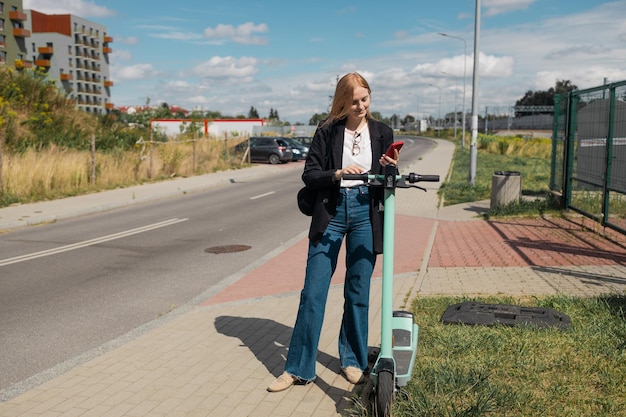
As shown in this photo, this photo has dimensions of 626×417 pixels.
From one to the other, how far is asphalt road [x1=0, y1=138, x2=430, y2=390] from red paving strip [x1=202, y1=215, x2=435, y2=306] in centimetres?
28

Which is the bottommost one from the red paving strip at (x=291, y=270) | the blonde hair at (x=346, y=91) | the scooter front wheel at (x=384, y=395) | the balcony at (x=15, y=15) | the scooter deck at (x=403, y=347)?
the red paving strip at (x=291, y=270)

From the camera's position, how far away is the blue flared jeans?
13.5ft

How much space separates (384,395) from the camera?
346cm

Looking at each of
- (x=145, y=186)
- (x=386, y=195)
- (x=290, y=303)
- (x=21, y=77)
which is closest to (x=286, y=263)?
(x=290, y=303)

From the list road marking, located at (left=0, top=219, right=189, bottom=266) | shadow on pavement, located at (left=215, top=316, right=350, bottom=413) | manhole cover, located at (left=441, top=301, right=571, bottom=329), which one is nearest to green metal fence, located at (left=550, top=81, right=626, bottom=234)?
manhole cover, located at (left=441, top=301, right=571, bottom=329)

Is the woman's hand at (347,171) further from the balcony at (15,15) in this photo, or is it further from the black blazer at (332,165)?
the balcony at (15,15)

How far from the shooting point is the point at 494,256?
28.3ft

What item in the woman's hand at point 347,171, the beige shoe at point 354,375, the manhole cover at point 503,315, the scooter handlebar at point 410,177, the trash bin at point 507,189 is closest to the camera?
the scooter handlebar at point 410,177

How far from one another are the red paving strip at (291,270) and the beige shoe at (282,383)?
2642 mm

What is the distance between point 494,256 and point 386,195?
549 centimetres

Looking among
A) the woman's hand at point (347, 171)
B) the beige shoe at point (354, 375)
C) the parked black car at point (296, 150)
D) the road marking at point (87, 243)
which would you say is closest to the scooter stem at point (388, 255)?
the woman's hand at point (347, 171)

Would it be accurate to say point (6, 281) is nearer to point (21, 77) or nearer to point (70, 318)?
point (70, 318)

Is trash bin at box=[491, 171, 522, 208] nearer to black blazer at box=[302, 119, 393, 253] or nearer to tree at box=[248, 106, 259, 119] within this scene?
black blazer at box=[302, 119, 393, 253]

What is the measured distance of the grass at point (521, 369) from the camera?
11.8 ft
